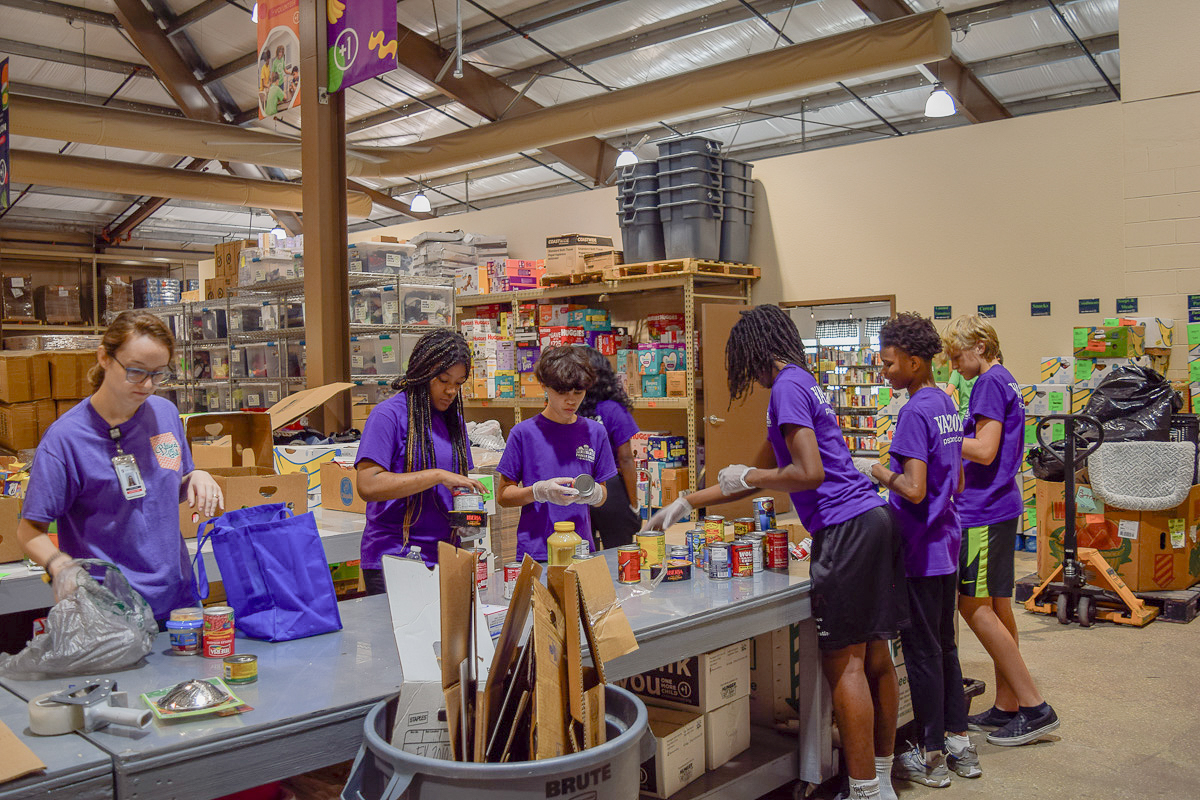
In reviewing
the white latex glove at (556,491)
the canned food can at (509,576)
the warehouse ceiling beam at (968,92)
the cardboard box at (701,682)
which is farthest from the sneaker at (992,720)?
the warehouse ceiling beam at (968,92)

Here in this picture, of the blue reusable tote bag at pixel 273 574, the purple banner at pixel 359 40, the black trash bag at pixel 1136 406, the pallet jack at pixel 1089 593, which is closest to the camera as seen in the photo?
the blue reusable tote bag at pixel 273 574

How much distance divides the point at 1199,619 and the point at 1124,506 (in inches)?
34.0

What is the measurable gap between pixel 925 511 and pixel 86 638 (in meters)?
2.61

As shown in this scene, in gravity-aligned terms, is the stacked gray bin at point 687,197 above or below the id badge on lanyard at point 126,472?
above

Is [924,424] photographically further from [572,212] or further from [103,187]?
[103,187]

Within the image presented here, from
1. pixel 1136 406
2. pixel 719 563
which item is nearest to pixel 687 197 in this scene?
pixel 1136 406

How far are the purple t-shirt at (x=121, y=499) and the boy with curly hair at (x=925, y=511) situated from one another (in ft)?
7.56

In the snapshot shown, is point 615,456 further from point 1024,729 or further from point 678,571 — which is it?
point 1024,729

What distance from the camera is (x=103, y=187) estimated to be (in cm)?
1066

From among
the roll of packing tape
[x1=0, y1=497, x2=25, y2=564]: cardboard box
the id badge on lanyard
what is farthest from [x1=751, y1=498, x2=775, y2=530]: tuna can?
[x1=0, y1=497, x2=25, y2=564]: cardboard box

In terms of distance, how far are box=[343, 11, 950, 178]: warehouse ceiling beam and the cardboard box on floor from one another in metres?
3.27

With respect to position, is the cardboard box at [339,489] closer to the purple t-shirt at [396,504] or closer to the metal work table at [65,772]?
the purple t-shirt at [396,504]

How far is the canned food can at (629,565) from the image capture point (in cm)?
304

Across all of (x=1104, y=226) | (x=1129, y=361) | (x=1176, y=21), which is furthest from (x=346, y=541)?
(x=1176, y=21)
